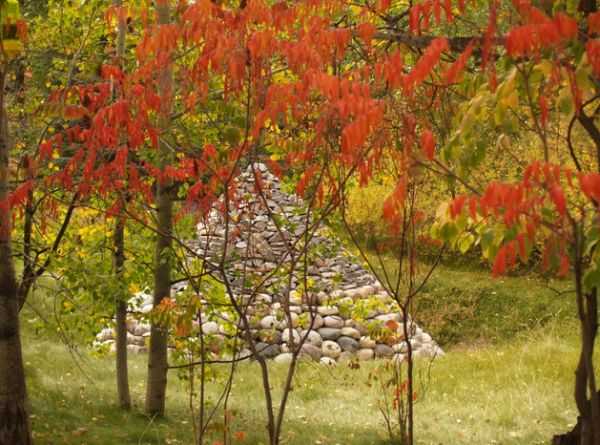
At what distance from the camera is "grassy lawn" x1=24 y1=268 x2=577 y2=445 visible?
705 centimetres

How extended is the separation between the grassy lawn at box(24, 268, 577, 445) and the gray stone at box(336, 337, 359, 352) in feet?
3.05

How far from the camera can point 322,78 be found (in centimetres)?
345

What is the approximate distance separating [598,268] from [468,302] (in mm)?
12604

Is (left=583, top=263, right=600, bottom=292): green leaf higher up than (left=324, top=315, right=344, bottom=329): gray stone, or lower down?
higher up

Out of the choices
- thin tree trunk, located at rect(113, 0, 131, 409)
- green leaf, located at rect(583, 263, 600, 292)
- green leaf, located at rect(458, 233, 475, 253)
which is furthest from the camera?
thin tree trunk, located at rect(113, 0, 131, 409)

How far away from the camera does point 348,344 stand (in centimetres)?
1212

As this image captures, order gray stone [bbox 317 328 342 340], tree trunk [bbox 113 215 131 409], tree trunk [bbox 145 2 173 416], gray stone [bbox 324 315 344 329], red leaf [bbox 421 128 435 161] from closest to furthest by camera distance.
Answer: red leaf [bbox 421 128 435 161] < tree trunk [bbox 145 2 173 416] < tree trunk [bbox 113 215 131 409] < gray stone [bbox 317 328 342 340] < gray stone [bbox 324 315 344 329]

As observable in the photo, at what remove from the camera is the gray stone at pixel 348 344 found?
39.7ft

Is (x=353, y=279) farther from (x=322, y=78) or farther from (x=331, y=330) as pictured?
(x=322, y=78)

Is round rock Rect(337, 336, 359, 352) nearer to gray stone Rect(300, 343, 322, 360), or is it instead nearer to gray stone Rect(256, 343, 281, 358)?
gray stone Rect(300, 343, 322, 360)

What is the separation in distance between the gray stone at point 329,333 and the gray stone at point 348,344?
87 mm

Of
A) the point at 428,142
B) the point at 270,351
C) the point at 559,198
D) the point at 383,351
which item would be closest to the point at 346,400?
the point at 270,351

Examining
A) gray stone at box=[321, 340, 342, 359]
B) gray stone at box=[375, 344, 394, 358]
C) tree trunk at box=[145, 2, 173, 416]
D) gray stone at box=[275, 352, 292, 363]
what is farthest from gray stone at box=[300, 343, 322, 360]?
tree trunk at box=[145, 2, 173, 416]

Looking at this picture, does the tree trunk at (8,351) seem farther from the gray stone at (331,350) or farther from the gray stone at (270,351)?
the gray stone at (331,350)
